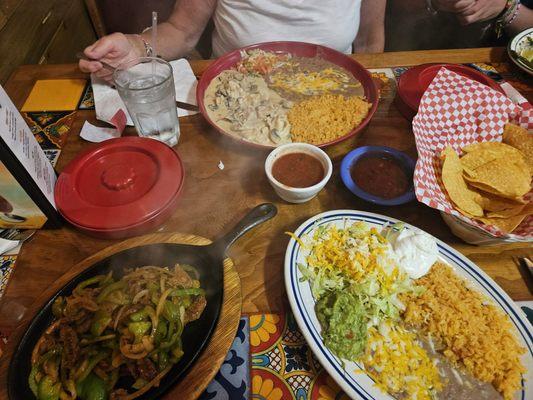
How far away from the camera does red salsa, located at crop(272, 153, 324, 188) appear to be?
1.51 m

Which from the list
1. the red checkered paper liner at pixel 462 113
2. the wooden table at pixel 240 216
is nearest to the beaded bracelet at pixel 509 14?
the wooden table at pixel 240 216

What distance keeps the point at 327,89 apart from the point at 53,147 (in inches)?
62.8

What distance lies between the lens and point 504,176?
148cm

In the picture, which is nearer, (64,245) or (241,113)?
(64,245)

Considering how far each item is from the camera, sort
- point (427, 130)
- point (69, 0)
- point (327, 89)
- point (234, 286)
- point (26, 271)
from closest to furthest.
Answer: point (234, 286) → point (26, 271) → point (427, 130) → point (327, 89) → point (69, 0)

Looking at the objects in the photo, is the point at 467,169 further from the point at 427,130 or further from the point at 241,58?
the point at 241,58

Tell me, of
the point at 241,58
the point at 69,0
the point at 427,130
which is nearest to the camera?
the point at 427,130

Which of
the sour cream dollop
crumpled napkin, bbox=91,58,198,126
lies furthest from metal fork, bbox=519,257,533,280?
crumpled napkin, bbox=91,58,198,126

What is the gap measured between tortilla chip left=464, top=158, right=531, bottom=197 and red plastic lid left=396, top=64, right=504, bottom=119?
19.8 inches

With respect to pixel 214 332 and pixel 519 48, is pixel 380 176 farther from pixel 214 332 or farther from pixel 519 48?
pixel 519 48

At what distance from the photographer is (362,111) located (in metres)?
1.88

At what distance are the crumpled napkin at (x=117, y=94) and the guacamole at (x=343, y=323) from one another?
132 cm

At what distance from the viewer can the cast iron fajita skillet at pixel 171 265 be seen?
102 cm

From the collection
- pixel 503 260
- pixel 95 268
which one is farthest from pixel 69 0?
pixel 503 260
